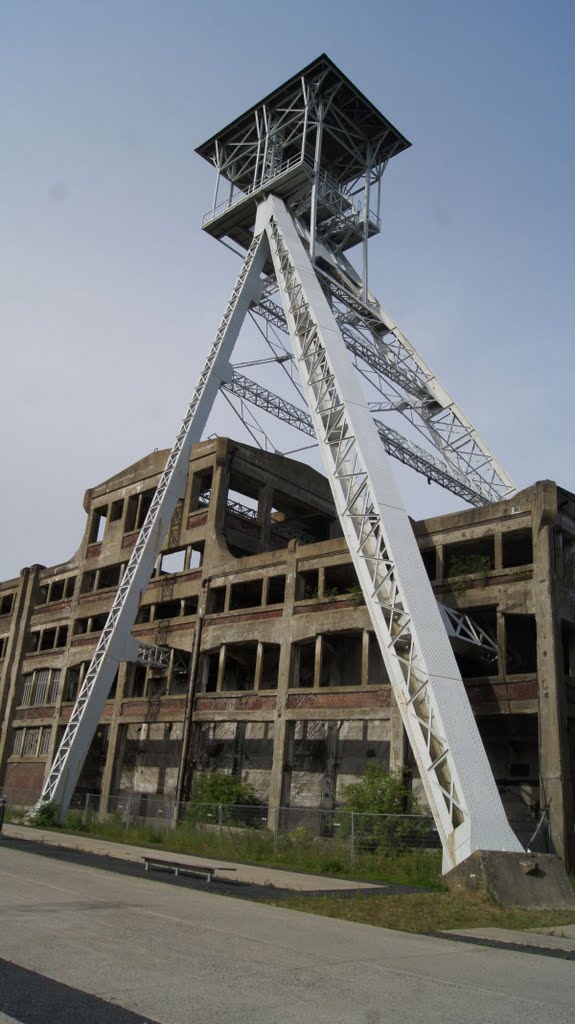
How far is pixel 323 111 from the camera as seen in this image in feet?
98.8

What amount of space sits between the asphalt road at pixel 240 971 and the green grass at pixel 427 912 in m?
0.73

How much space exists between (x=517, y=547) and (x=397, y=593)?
8.70 m

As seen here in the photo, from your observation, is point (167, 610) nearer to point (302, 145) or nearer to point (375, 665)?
point (375, 665)

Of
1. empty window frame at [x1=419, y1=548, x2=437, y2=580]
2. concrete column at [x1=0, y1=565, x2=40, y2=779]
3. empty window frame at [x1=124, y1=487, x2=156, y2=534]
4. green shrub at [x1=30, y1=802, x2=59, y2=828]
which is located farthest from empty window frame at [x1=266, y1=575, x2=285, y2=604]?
concrete column at [x1=0, y1=565, x2=40, y2=779]

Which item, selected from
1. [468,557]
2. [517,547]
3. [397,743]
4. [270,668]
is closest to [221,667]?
[270,668]

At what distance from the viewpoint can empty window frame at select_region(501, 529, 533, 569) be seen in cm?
2276

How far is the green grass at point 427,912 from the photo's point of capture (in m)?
9.74

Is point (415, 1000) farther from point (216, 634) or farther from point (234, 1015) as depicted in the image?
point (216, 634)

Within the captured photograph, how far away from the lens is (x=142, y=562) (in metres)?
27.0

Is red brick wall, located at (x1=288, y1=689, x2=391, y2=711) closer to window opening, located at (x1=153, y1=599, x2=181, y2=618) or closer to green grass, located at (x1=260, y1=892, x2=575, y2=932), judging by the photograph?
window opening, located at (x1=153, y1=599, x2=181, y2=618)

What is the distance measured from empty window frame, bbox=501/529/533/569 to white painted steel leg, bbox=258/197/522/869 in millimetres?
4825

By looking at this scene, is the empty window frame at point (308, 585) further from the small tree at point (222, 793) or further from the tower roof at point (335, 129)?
the tower roof at point (335, 129)

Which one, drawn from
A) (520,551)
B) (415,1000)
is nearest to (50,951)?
(415,1000)

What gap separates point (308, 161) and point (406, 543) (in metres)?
18.3
